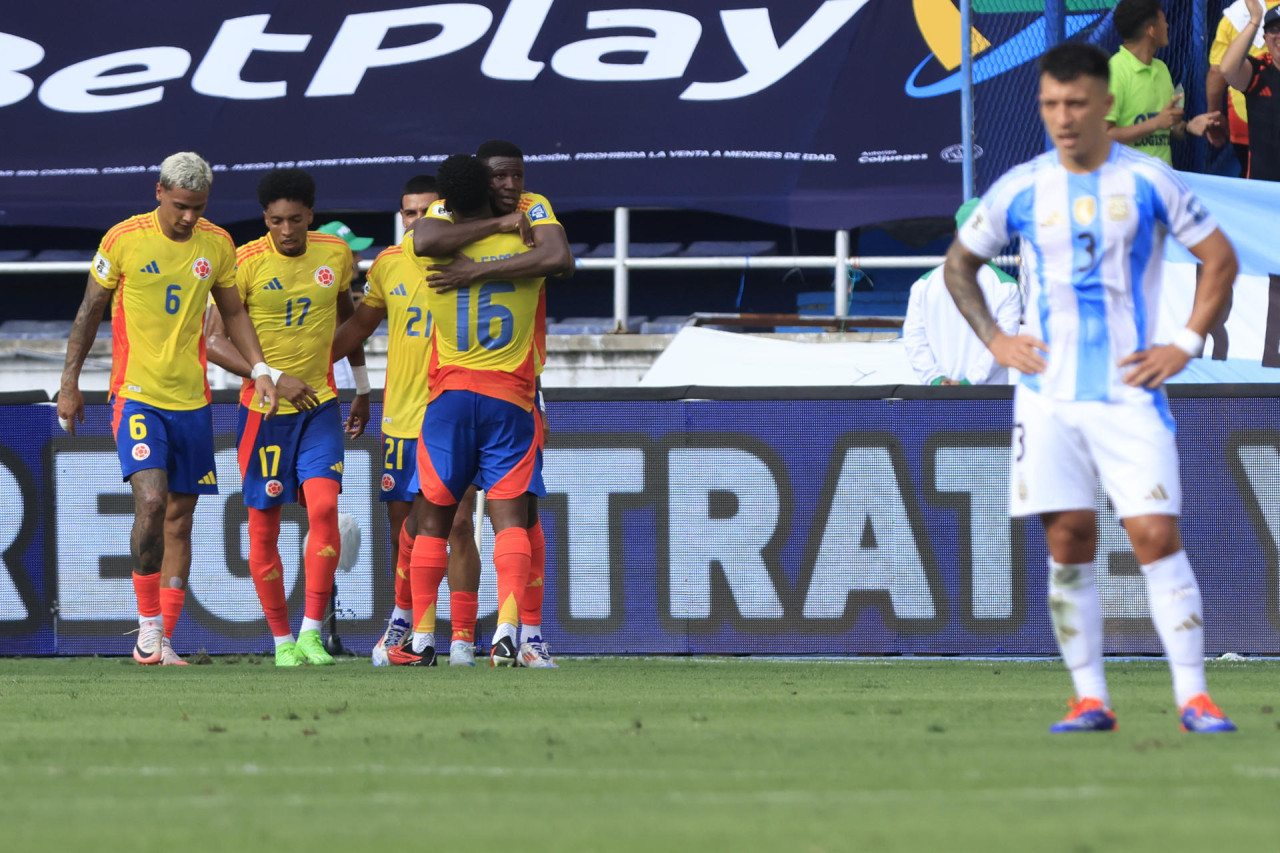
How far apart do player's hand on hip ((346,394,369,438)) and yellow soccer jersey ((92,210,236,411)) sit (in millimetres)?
824

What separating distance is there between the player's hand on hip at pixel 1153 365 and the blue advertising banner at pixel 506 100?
10684 mm

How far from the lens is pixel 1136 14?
11.6m

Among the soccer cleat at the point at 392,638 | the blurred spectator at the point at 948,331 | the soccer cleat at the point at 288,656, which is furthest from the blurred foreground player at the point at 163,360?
the blurred spectator at the point at 948,331

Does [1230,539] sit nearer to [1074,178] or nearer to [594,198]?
[1074,178]

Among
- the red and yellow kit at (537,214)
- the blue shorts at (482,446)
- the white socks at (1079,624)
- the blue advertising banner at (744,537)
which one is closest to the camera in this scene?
the white socks at (1079,624)

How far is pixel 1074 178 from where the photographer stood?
5473 millimetres

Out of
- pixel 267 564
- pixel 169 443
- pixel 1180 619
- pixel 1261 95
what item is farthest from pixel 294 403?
pixel 1261 95

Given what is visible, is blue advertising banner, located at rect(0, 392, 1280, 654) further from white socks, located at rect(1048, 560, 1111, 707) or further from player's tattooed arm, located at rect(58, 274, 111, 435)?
white socks, located at rect(1048, 560, 1111, 707)

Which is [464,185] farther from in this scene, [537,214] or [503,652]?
[503,652]

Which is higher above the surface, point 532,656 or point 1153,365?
point 1153,365

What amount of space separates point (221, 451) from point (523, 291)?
2.82 metres

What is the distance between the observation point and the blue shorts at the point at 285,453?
30.2 feet

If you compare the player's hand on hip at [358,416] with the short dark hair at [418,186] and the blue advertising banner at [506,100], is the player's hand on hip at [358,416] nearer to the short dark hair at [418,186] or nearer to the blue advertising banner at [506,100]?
the short dark hair at [418,186]

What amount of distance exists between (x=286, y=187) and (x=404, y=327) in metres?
0.92
